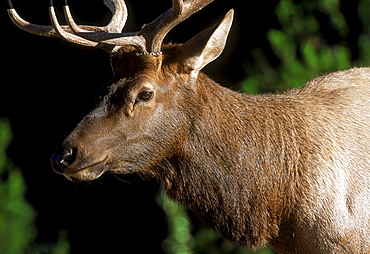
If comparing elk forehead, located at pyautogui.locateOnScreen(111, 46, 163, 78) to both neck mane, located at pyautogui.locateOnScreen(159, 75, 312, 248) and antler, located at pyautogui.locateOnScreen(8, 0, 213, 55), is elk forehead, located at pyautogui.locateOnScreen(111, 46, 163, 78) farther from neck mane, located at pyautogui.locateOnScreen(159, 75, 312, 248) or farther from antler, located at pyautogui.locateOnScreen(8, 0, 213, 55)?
Result: neck mane, located at pyautogui.locateOnScreen(159, 75, 312, 248)

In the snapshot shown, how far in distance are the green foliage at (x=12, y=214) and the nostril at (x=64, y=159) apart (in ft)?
8.83

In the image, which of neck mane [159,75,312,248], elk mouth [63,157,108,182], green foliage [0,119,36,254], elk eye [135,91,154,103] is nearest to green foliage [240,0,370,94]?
neck mane [159,75,312,248]

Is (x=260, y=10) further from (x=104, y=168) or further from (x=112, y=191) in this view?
(x=104, y=168)

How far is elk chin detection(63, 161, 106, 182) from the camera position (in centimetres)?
355

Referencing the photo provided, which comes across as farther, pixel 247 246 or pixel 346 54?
pixel 346 54

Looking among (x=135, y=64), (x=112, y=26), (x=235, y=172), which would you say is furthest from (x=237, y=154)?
(x=112, y=26)

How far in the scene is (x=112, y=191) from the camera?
676 cm

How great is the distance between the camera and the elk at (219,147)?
3.60 meters

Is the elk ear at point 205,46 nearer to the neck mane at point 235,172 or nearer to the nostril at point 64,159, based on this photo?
the neck mane at point 235,172

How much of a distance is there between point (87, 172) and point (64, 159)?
125 mm

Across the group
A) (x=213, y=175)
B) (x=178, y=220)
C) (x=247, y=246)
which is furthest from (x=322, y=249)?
(x=178, y=220)

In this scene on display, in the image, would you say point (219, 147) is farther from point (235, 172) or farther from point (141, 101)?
point (141, 101)

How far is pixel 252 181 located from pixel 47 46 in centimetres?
364

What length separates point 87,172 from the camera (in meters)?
3.56
